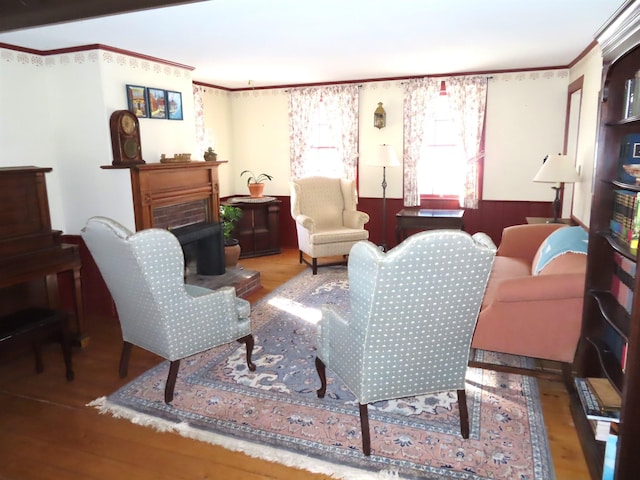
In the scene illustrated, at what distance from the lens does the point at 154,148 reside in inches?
183

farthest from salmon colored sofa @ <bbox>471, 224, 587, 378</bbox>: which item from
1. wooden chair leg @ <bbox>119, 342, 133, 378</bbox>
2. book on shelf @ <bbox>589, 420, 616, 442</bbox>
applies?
wooden chair leg @ <bbox>119, 342, 133, 378</bbox>

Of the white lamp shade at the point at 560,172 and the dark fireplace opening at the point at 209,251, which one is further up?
the white lamp shade at the point at 560,172

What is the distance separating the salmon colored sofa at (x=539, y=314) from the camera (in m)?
2.80

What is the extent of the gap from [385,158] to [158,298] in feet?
12.8

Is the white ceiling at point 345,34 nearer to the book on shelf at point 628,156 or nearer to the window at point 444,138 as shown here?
the window at point 444,138

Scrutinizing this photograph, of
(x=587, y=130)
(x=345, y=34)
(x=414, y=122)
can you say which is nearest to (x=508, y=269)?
(x=587, y=130)

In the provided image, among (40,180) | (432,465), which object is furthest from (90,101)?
(432,465)

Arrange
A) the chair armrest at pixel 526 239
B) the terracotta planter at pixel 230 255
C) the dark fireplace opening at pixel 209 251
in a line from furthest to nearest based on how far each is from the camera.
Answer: the terracotta planter at pixel 230 255 < the dark fireplace opening at pixel 209 251 < the chair armrest at pixel 526 239

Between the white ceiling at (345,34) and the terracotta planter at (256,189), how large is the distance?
1.70 metres

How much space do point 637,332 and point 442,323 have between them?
30.5 inches

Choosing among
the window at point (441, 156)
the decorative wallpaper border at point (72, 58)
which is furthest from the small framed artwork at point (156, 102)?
the window at point (441, 156)

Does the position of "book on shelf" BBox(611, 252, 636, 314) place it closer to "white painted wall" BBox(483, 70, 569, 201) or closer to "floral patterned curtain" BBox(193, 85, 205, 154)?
"white painted wall" BBox(483, 70, 569, 201)

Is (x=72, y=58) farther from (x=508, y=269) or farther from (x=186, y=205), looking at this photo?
(x=508, y=269)

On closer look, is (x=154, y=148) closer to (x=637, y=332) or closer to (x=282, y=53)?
(x=282, y=53)
